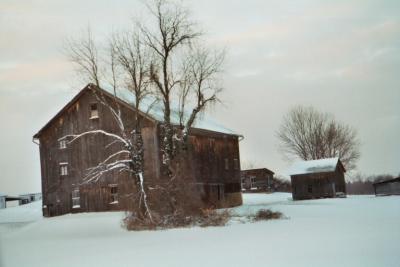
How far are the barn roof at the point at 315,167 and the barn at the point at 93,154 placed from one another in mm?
10420

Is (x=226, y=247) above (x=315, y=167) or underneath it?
underneath

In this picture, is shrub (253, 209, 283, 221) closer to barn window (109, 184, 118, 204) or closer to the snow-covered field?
the snow-covered field

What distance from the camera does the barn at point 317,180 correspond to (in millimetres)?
40741

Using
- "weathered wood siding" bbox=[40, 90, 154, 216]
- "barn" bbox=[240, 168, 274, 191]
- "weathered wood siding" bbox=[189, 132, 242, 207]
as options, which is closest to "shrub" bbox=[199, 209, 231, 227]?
"weathered wood siding" bbox=[189, 132, 242, 207]

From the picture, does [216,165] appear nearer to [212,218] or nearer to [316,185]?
[316,185]

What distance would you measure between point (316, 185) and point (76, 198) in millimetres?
20314

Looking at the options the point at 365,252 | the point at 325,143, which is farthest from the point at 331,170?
the point at 365,252

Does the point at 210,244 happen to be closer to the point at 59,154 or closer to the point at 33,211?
the point at 59,154

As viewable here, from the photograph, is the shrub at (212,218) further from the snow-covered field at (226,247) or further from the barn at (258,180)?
the barn at (258,180)

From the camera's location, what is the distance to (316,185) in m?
41.3

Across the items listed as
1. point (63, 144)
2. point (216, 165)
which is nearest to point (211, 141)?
point (216, 165)

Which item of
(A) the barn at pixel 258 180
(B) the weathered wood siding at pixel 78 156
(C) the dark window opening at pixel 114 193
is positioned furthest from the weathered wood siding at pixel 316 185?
(B) the weathered wood siding at pixel 78 156

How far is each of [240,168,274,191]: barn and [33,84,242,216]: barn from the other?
2253cm

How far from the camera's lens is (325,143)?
5959 cm
